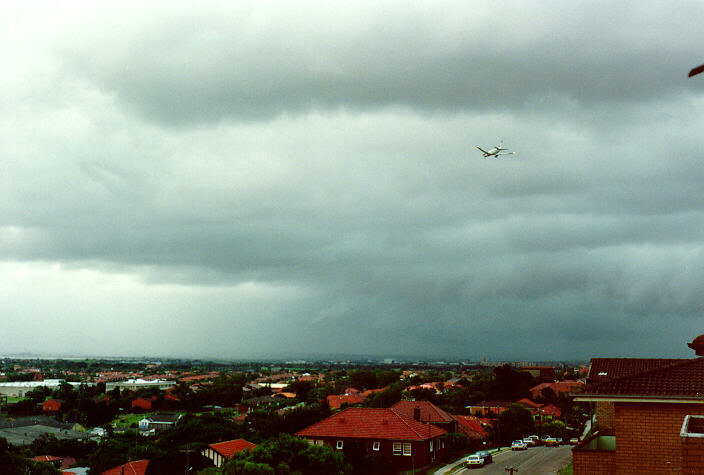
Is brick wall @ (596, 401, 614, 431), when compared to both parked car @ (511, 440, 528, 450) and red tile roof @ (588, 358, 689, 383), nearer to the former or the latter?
red tile roof @ (588, 358, 689, 383)

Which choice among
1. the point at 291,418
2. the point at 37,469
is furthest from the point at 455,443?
the point at 37,469

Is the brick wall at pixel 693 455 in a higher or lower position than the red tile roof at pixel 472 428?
higher

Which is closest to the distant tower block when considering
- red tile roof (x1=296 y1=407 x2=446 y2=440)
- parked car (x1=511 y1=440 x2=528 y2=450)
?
red tile roof (x1=296 y1=407 x2=446 y2=440)

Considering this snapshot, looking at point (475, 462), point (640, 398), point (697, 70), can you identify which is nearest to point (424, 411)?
point (475, 462)

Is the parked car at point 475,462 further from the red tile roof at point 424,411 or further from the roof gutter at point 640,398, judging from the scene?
the roof gutter at point 640,398

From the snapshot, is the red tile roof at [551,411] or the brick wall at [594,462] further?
the red tile roof at [551,411]

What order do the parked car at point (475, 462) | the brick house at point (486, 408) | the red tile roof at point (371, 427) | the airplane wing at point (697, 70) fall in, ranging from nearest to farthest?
1. the airplane wing at point (697, 70)
2. the parked car at point (475, 462)
3. the red tile roof at point (371, 427)
4. the brick house at point (486, 408)

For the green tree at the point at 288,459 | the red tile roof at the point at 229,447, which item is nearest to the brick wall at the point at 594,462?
the green tree at the point at 288,459

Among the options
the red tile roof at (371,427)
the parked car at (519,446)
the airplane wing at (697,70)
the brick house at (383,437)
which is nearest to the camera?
the airplane wing at (697,70)
